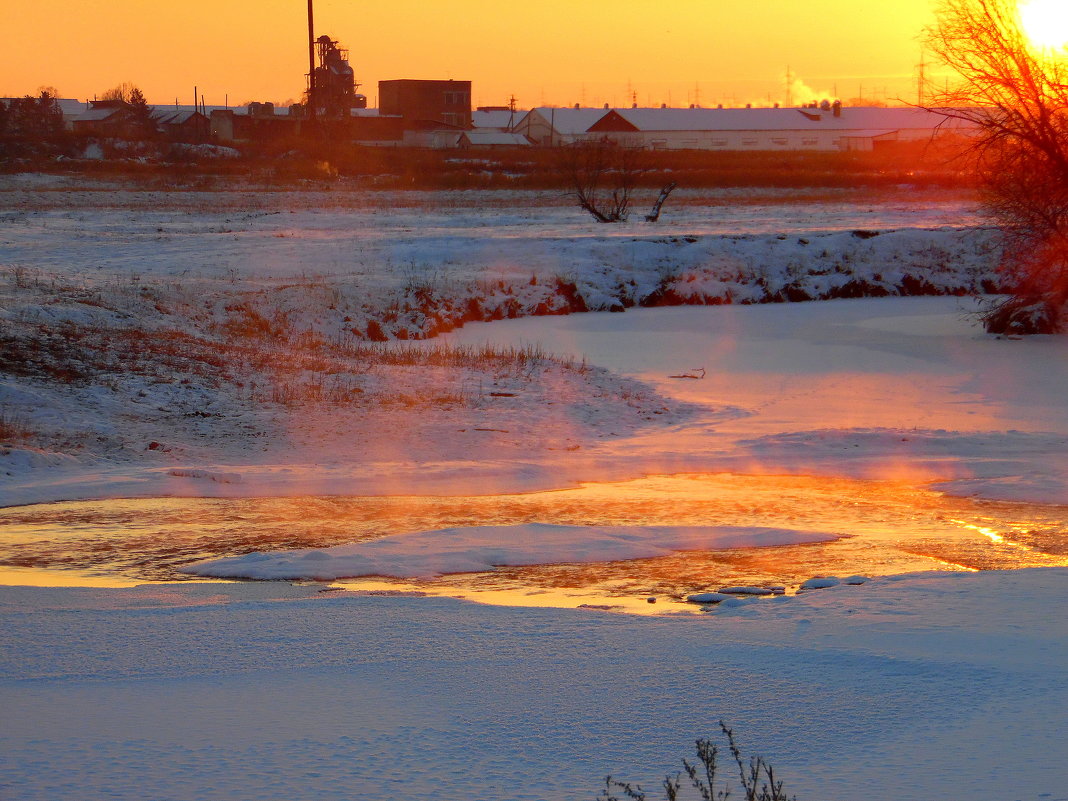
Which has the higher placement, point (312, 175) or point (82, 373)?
point (312, 175)

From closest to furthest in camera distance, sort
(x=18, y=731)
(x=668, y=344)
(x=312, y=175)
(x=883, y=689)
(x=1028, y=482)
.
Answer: (x=18, y=731), (x=883, y=689), (x=1028, y=482), (x=668, y=344), (x=312, y=175)

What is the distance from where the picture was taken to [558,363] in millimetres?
15219

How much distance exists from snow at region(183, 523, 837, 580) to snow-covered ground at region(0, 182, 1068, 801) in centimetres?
5

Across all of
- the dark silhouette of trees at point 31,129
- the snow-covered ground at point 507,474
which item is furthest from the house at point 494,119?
the snow-covered ground at point 507,474

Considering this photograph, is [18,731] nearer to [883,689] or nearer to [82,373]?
[883,689]

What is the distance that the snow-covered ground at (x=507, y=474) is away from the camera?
374 cm

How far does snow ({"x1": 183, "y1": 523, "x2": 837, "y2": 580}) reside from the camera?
645 centimetres

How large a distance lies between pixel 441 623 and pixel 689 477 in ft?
16.5

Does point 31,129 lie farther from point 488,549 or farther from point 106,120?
point 488,549

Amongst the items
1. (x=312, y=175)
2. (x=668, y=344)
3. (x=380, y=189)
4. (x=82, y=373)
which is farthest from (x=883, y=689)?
(x=312, y=175)

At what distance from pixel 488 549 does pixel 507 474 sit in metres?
2.87

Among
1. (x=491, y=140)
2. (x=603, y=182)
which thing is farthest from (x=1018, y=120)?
(x=491, y=140)

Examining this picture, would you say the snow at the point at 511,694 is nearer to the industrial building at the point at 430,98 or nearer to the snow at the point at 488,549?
the snow at the point at 488,549

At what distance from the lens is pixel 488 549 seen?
6.95 m
